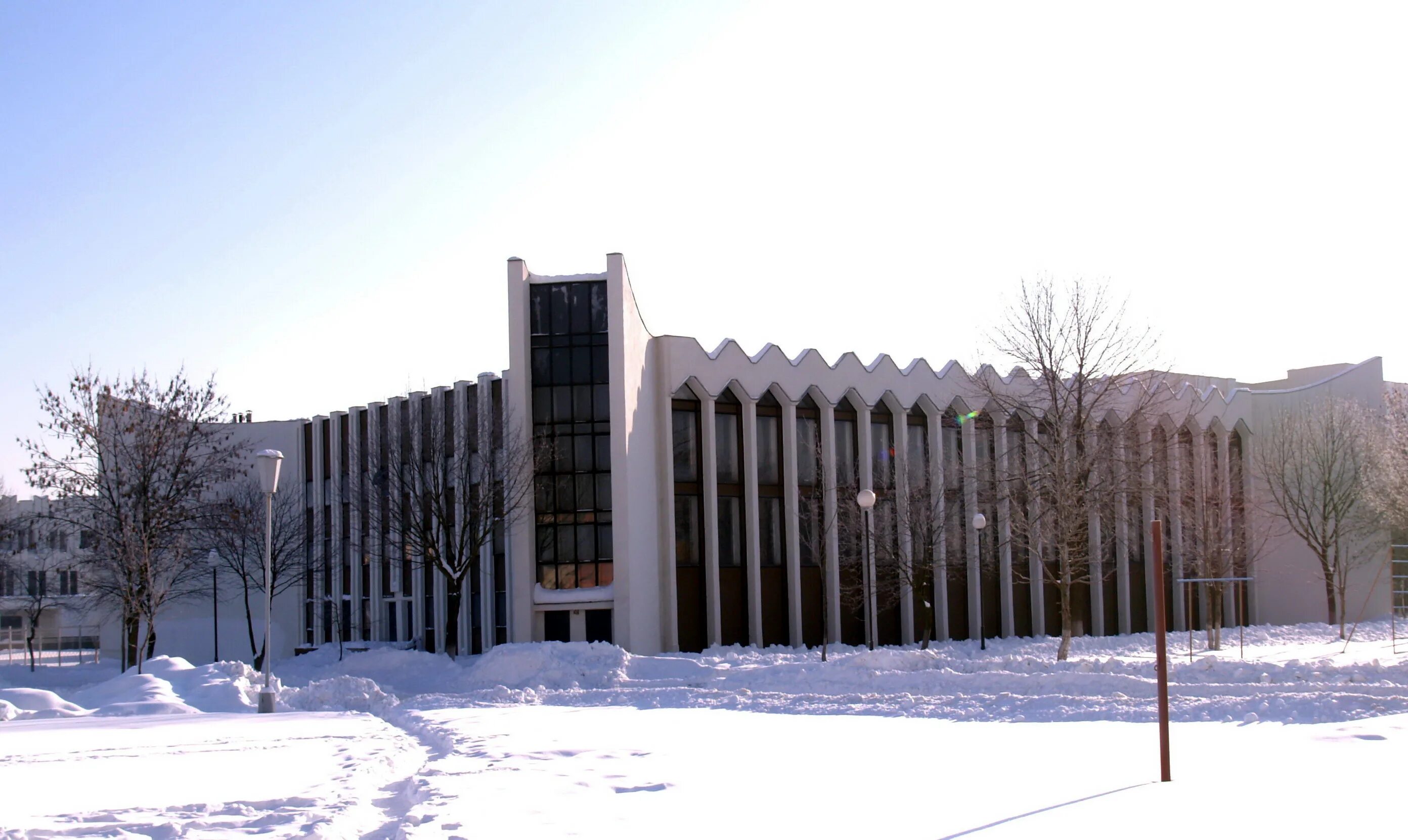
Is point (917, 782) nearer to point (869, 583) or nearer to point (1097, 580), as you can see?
point (869, 583)

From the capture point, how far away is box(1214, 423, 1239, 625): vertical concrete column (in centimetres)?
3725

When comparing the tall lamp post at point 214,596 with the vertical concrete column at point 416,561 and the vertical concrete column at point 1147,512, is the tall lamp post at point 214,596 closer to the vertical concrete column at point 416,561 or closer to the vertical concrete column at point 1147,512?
the vertical concrete column at point 416,561

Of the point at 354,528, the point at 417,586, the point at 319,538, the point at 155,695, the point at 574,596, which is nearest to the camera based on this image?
the point at 155,695

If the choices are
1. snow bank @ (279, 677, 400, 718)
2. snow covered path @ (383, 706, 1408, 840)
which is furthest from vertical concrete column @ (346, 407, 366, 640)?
snow covered path @ (383, 706, 1408, 840)

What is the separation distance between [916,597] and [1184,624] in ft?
42.1

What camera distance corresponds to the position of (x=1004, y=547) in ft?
129

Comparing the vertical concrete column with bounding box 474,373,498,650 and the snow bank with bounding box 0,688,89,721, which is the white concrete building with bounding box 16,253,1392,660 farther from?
the snow bank with bounding box 0,688,89,721

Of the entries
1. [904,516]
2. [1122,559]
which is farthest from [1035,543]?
[1122,559]

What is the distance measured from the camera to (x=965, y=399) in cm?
3972

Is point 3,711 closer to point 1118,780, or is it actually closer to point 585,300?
point 1118,780

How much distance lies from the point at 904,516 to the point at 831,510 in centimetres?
208

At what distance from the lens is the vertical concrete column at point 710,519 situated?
34062mm

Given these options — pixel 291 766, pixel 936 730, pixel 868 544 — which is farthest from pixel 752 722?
pixel 868 544

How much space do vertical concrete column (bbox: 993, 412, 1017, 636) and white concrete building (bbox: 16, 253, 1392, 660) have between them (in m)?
0.11
